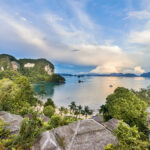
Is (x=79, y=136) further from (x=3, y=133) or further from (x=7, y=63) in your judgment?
(x=7, y=63)

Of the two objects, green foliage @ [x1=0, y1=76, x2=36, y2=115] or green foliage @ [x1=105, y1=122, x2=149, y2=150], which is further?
green foliage @ [x1=0, y1=76, x2=36, y2=115]

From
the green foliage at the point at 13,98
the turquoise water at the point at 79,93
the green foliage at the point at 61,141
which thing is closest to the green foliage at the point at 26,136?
the green foliage at the point at 61,141

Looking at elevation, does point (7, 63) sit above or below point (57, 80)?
above

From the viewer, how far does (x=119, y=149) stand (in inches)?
196

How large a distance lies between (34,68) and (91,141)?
Answer: 159964 mm

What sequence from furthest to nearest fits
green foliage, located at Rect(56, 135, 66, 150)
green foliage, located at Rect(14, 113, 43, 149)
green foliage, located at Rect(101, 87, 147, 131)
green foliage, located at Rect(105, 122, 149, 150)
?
green foliage, located at Rect(101, 87, 147, 131) < green foliage, located at Rect(56, 135, 66, 150) < green foliage, located at Rect(14, 113, 43, 149) < green foliage, located at Rect(105, 122, 149, 150)

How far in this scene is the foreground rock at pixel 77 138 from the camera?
576cm

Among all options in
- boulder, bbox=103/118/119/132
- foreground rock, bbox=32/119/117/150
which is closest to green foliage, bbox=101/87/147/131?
boulder, bbox=103/118/119/132

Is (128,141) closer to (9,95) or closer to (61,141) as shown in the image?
(61,141)

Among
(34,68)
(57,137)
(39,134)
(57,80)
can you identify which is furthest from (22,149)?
(34,68)

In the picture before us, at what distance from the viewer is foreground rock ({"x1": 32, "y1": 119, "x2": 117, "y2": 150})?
18.9 ft

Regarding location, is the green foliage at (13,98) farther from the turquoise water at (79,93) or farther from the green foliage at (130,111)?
the turquoise water at (79,93)

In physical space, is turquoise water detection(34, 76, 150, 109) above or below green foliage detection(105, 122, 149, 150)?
below

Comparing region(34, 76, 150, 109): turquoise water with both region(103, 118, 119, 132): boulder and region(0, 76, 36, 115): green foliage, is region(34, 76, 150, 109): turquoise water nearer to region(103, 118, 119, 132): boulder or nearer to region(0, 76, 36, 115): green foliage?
region(0, 76, 36, 115): green foliage
